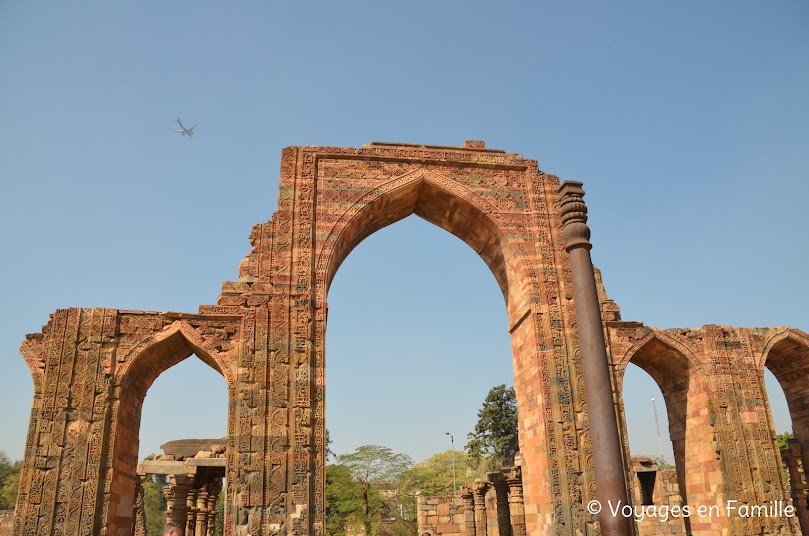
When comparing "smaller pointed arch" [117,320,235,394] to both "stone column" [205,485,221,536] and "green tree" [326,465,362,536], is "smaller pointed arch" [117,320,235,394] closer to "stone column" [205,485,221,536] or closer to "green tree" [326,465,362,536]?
"stone column" [205,485,221,536]

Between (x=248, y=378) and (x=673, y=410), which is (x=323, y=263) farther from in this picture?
(x=673, y=410)

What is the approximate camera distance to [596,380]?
21.7ft

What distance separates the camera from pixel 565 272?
40.3ft

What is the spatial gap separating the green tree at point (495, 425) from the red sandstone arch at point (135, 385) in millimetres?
30338

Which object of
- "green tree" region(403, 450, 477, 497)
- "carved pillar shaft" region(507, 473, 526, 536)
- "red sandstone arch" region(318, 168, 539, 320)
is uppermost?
"red sandstone arch" region(318, 168, 539, 320)

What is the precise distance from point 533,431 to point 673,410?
3994mm

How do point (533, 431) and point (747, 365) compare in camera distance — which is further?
point (747, 365)

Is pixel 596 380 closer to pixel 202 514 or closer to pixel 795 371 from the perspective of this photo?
pixel 795 371

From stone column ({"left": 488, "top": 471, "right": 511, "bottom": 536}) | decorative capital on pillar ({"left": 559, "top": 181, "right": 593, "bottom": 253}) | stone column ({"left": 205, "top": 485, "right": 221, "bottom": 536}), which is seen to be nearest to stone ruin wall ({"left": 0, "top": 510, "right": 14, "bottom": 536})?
stone column ({"left": 205, "top": 485, "right": 221, "bottom": 536})

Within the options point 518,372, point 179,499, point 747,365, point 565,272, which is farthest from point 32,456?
point 747,365

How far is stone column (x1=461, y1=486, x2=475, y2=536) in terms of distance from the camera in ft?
66.3

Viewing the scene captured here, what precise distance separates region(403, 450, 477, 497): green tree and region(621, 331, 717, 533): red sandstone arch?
2658cm

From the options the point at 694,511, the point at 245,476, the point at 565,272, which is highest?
the point at 565,272

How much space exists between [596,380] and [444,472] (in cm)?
4513
